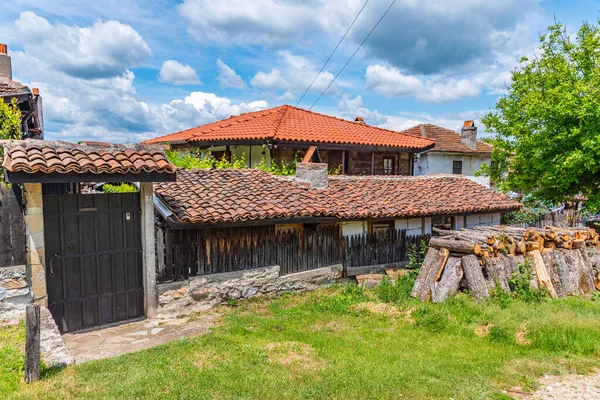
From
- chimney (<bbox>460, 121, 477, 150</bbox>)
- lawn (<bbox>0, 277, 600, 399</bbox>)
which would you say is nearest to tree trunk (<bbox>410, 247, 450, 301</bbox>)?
lawn (<bbox>0, 277, 600, 399</bbox>)

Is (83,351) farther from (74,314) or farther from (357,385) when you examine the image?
(357,385)

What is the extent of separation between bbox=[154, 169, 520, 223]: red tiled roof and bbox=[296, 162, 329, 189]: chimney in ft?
0.72

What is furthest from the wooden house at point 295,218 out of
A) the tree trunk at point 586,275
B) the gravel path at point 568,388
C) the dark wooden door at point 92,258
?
the gravel path at point 568,388

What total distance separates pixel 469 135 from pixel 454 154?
2461mm

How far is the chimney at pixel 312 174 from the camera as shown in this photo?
11.4 meters

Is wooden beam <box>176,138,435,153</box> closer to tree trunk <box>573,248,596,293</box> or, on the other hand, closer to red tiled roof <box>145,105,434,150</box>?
red tiled roof <box>145,105,434,150</box>

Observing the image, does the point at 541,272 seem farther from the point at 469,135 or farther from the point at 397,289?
the point at 469,135

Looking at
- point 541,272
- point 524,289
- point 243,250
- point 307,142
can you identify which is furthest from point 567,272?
point 307,142

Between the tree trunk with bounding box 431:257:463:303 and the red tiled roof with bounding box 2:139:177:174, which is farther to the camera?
the tree trunk with bounding box 431:257:463:303

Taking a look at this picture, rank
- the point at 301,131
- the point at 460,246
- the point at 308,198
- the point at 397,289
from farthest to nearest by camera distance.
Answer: the point at 301,131, the point at 308,198, the point at 397,289, the point at 460,246

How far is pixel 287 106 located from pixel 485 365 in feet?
48.8

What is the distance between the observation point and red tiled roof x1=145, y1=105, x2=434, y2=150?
14414 millimetres

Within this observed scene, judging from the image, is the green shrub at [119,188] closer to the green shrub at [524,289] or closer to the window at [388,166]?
the window at [388,166]

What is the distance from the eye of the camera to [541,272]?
9320mm
